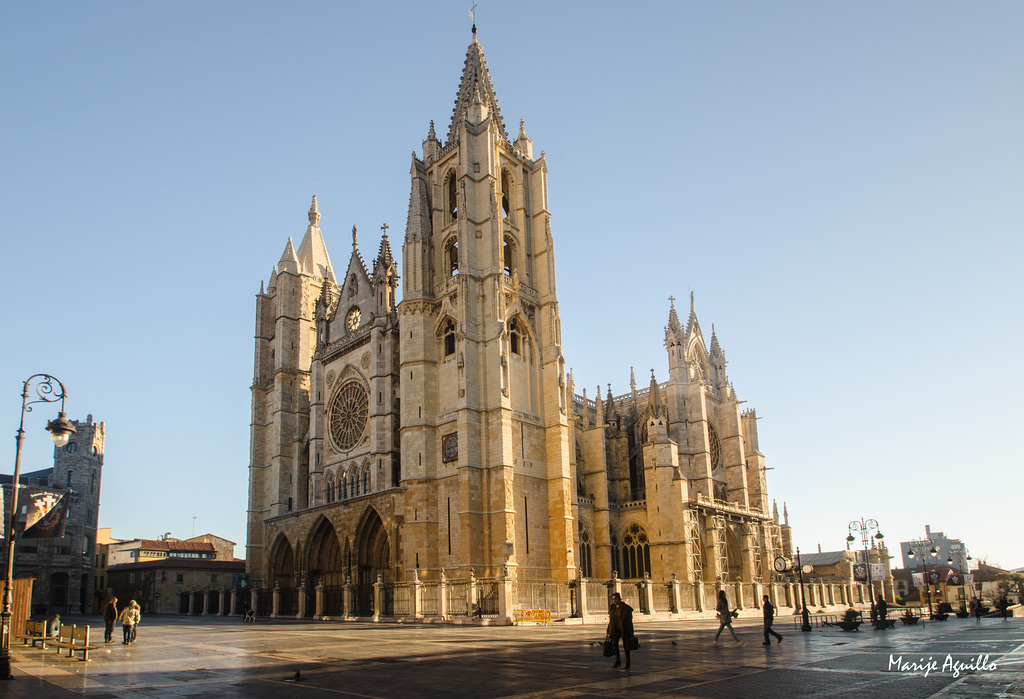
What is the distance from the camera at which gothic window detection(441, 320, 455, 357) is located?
126ft

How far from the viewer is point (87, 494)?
59750mm

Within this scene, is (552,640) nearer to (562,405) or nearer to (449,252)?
(562,405)

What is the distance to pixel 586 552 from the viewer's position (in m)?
41.3

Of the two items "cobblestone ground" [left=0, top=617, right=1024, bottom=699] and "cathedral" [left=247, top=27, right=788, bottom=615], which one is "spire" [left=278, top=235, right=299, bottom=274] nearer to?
"cathedral" [left=247, top=27, right=788, bottom=615]

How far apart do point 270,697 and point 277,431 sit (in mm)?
40199

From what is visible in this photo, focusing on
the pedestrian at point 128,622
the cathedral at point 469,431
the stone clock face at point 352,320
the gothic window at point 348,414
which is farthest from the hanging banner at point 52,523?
the stone clock face at point 352,320

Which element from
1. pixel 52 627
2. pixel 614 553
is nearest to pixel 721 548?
pixel 614 553

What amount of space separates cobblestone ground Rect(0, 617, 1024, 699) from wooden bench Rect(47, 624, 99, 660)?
28 cm

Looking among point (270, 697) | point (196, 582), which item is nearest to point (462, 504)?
point (270, 697)

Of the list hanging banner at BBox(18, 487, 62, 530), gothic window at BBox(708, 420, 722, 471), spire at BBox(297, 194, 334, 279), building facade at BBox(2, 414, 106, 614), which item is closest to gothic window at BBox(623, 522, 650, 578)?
gothic window at BBox(708, 420, 722, 471)

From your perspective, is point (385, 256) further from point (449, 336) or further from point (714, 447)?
point (714, 447)

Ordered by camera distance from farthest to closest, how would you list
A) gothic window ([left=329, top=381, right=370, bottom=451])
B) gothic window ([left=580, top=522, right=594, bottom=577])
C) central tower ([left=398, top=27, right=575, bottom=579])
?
1. gothic window ([left=329, top=381, right=370, bottom=451])
2. gothic window ([left=580, top=522, right=594, bottom=577])
3. central tower ([left=398, top=27, right=575, bottom=579])

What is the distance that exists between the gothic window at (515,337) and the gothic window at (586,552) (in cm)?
1071

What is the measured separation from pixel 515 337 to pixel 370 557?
1406 cm
